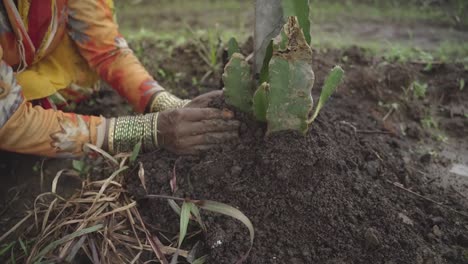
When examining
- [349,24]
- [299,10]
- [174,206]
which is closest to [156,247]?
[174,206]

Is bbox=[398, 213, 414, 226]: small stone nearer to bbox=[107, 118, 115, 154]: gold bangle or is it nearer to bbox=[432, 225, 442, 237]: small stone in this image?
bbox=[432, 225, 442, 237]: small stone

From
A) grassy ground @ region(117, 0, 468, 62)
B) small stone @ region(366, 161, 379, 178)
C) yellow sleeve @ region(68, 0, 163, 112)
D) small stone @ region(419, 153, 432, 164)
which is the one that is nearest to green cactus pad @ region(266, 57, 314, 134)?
small stone @ region(366, 161, 379, 178)

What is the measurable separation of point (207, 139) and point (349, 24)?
219cm

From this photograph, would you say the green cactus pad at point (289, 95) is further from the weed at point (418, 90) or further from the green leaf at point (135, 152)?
the weed at point (418, 90)

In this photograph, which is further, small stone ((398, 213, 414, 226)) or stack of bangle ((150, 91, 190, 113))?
stack of bangle ((150, 91, 190, 113))

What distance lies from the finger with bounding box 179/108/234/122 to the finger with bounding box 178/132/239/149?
0.06 meters

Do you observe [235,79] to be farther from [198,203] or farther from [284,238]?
[284,238]

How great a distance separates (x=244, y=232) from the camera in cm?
129

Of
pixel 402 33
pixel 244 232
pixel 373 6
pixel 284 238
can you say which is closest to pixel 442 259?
pixel 284 238

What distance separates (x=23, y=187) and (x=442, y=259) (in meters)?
1.53

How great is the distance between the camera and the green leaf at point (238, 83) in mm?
1375

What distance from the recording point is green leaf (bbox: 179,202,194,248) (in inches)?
49.8

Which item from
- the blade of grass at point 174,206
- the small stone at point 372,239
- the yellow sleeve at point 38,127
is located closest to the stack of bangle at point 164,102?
the yellow sleeve at point 38,127

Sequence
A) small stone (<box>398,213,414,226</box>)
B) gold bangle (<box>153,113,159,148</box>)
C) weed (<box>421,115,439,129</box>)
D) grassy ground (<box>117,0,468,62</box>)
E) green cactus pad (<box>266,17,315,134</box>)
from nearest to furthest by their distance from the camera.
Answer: green cactus pad (<box>266,17,315,134</box>)
small stone (<box>398,213,414,226</box>)
gold bangle (<box>153,113,159,148</box>)
weed (<box>421,115,439,129</box>)
grassy ground (<box>117,0,468,62</box>)
